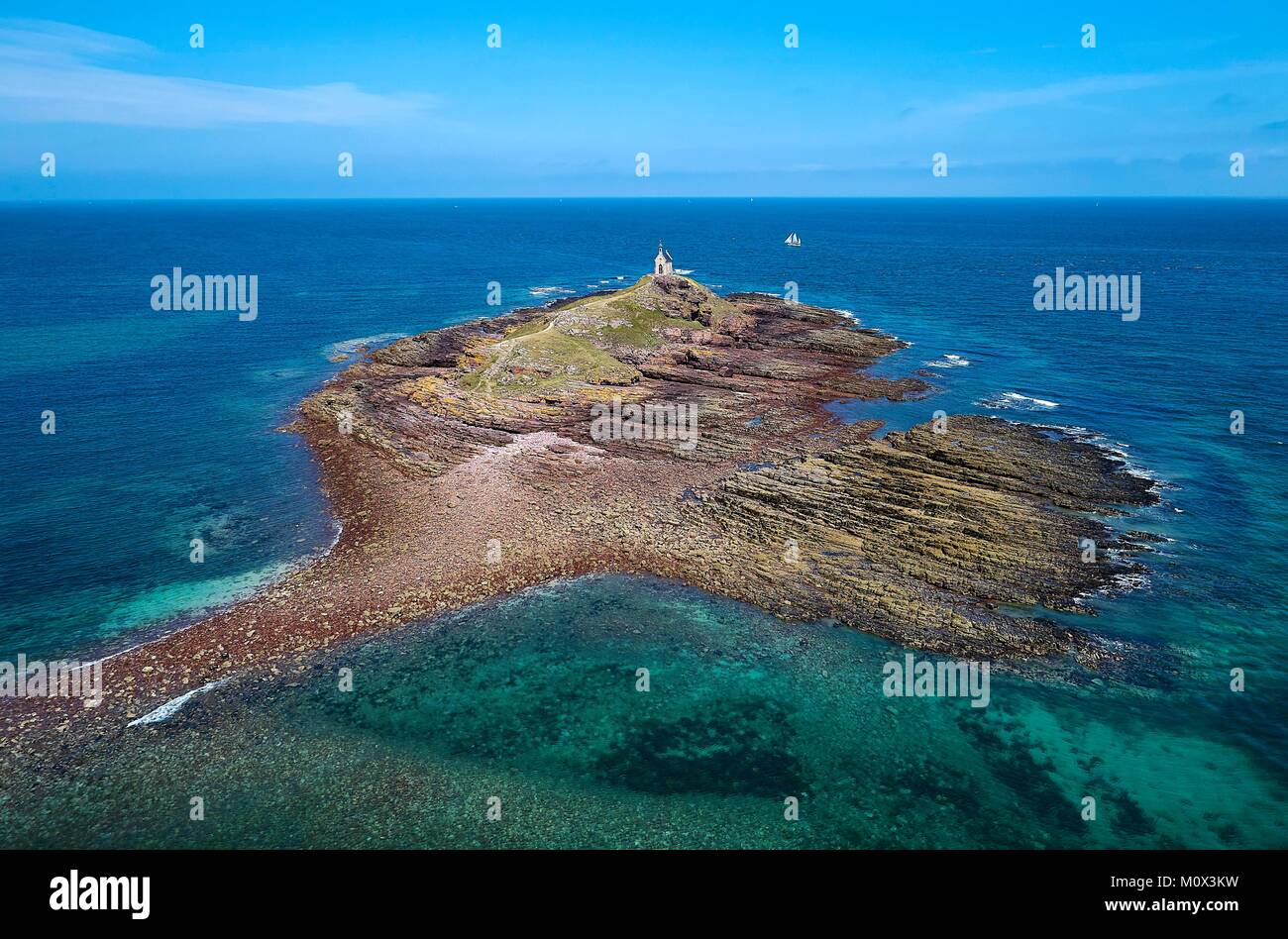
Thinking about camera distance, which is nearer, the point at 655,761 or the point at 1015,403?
the point at 655,761

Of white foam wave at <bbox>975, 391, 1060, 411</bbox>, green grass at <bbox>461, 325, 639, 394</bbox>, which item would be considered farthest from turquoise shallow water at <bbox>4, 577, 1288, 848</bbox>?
white foam wave at <bbox>975, 391, 1060, 411</bbox>

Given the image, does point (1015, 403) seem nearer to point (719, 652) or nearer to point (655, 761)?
point (719, 652)

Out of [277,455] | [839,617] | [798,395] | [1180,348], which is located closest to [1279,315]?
[1180,348]

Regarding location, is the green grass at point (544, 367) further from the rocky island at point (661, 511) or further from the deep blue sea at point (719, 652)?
the deep blue sea at point (719, 652)

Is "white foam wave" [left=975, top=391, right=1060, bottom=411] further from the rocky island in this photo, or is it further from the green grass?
the green grass

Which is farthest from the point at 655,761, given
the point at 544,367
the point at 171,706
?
the point at 544,367

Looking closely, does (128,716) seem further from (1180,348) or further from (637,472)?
(1180,348)

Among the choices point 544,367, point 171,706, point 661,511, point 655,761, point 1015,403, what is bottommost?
point 655,761
